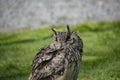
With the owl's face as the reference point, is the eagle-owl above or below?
below

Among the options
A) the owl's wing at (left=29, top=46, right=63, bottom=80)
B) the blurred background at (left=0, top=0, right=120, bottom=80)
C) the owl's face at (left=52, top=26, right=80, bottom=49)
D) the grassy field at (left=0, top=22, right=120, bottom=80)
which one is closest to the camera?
the owl's wing at (left=29, top=46, right=63, bottom=80)

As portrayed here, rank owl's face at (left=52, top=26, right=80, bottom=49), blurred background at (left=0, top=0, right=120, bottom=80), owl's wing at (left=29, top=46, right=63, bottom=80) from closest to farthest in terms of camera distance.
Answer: owl's wing at (left=29, top=46, right=63, bottom=80) → owl's face at (left=52, top=26, right=80, bottom=49) → blurred background at (left=0, top=0, right=120, bottom=80)

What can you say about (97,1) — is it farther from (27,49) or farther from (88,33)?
(27,49)

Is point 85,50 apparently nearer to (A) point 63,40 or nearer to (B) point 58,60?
(A) point 63,40

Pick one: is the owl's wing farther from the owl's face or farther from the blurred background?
the blurred background

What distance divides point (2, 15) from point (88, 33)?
208 inches

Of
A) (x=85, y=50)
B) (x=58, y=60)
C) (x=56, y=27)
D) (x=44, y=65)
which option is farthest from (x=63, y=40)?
(x=56, y=27)

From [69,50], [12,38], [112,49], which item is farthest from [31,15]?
[69,50]

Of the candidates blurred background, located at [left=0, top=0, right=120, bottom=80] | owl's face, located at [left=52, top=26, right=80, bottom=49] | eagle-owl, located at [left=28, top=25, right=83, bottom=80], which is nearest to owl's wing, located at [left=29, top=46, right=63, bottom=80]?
eagle-owl, located at [left=28, top=25, right=83, bottom=80]

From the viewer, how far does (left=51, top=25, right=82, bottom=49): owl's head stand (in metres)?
10.9

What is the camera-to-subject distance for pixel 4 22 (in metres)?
25.5

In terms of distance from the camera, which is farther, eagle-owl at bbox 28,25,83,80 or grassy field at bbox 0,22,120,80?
grassy field at bbox 0,22,120,80

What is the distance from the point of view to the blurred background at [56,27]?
17.6 m

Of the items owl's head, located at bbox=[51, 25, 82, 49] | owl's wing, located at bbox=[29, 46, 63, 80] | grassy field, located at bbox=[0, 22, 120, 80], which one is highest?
owl's head, located at bbox=[51, 25, 82, 49]
